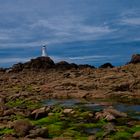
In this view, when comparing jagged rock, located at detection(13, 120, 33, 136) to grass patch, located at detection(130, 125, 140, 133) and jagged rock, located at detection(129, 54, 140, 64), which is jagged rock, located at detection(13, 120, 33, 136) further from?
jagged rock, located at detection(129, 54, 140, 64)

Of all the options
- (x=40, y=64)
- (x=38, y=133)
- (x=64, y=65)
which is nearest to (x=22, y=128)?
(x=38, y=133)

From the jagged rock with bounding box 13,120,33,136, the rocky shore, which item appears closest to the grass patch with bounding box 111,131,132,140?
the rocky shore

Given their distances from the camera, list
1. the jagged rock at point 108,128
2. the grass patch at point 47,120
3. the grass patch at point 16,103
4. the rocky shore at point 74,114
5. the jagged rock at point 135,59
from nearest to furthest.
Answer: the rocky shore at point 74,114 < the jagged rock at point 108,128 < the grass patch at point 47,120 < the grass patch at point 16,103 < the jagged rock at point 135,59

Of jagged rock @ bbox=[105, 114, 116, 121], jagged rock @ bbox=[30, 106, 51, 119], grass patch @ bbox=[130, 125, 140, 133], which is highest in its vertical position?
jagged rock @ bbox=[30, 106, 51, 119]

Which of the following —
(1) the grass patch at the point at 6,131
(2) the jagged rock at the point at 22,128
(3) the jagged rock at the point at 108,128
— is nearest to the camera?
(2) the jagged rock at the point at 22,128

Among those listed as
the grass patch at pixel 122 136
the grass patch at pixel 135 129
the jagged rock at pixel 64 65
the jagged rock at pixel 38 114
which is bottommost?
the grass patch at pixel 122 136

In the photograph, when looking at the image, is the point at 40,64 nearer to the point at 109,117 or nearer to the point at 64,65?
the point at 64,65

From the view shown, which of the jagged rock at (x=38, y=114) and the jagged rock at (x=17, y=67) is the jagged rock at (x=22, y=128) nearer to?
the jagged rock at (x=38, y=114)

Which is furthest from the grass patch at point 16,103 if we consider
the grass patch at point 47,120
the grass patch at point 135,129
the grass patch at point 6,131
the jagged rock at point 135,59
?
the jagged rock at point 135,59

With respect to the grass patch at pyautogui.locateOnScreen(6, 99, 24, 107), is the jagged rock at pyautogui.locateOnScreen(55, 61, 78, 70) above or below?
above

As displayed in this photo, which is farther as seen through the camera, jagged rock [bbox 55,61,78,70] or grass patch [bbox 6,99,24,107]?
jagged rock [bbox 55,61,78,70]

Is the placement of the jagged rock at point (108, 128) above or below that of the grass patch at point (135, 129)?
above

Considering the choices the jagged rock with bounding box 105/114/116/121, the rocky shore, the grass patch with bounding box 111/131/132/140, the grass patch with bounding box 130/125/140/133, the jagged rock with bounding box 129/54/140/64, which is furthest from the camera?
the jagged rock with bounding box 129/54/140/64

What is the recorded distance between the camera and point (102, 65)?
7575 centimetres
